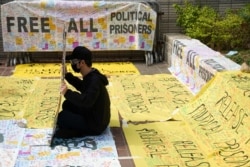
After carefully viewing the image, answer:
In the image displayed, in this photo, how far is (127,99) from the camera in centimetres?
598

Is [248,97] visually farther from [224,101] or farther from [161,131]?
[161,131]

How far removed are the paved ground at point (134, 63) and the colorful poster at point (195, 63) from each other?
0.30m

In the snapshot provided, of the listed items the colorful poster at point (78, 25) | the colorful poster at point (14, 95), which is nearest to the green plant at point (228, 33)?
the colorful poster at point (78, 25)

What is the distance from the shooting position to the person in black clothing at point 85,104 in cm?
421

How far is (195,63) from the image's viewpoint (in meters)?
6.41

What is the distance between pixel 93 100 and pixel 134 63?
4.19 metres

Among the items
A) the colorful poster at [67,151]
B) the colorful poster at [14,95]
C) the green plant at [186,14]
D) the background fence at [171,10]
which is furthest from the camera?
the background fence at [171,10]

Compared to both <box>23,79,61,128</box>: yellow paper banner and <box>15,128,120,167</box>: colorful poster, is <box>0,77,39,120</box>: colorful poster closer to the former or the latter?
<box>23,79,61,128</box>: yellow paper banner

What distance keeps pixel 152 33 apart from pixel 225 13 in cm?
161

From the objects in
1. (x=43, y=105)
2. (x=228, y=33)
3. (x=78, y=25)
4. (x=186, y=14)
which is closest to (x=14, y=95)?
(x=43, y=105)

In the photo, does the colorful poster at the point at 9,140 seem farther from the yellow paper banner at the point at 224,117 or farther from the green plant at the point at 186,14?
the green plant at the point at 186,14

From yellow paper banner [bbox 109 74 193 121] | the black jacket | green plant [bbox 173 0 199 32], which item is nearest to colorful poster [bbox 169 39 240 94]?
yellow paper banner [bbox 109 74 193 121]

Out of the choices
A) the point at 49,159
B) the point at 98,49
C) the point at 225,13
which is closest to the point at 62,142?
the point at 49,159

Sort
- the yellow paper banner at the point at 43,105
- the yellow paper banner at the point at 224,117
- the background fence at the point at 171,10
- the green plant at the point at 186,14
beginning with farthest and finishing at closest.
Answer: the background fence at the point at 171,10, the green plant at the point at 186,14, the yellow paper banner at the point at 43,105, the yellow paper banner at the point at 224,117
